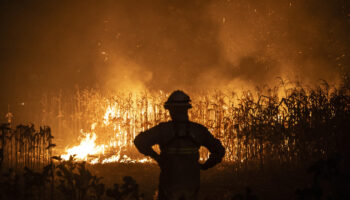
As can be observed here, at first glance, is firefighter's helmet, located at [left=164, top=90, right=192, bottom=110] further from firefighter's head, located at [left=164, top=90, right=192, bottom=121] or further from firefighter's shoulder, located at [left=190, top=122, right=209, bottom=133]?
firefighter's shoulder, located at [left=190, top=122, right=209, bottom=133]

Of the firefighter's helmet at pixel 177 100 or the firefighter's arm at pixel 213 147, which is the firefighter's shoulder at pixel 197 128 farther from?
the firefighter's helmet at pixel 177 100

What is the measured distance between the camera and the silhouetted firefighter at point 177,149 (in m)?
4.35

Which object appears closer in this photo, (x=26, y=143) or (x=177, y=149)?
(x=177, y=149)

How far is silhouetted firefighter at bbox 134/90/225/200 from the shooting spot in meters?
4.35

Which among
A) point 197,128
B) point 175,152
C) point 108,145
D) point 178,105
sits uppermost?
point 178,105

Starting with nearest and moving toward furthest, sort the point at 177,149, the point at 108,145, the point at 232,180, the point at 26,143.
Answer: the point at 177,149 → the point at 232,180 → the point at 26,143 → the point at 108,145

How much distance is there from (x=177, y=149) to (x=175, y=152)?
0.05 meters

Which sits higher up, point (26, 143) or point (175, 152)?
point (26, 143)

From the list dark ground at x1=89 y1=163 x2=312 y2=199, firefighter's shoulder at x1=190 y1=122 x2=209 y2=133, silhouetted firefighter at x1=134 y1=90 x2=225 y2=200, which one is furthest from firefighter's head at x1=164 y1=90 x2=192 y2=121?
dark ground at x1=89 y1=163 x2=312 y2=199

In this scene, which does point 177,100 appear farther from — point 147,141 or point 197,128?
point 147,141

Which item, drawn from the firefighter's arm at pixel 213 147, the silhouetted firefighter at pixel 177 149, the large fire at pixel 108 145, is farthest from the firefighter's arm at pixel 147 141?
the large fire at pixel 108 145

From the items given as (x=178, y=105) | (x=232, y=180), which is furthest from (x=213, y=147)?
(x=232, y=180)

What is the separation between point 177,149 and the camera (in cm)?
435

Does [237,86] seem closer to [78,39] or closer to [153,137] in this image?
[78,39]
